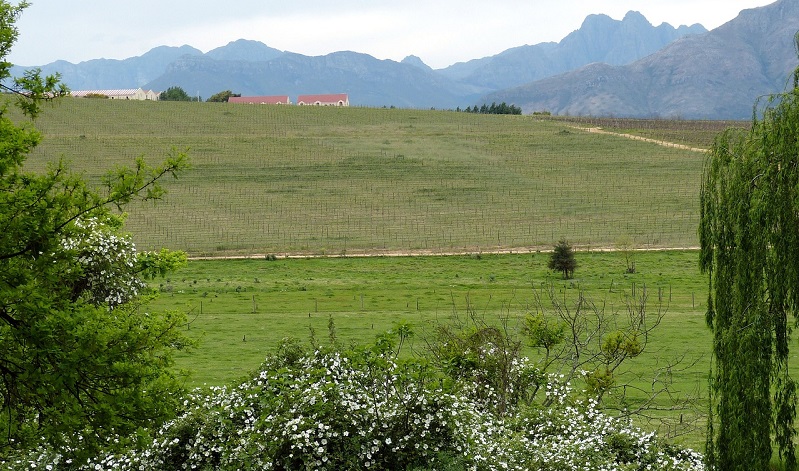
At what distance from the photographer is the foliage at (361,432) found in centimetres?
1437

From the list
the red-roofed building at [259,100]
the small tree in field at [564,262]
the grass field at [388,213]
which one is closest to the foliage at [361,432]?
the grass field at [388,213]

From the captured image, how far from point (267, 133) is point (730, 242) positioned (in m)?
95.8

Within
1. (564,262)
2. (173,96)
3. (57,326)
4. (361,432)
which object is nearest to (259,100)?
(173,96)

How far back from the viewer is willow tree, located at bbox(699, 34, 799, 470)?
14.2m

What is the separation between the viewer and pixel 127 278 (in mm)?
20031

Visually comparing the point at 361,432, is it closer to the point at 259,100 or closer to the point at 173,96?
the point at 173,96

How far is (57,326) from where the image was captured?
1177 cm

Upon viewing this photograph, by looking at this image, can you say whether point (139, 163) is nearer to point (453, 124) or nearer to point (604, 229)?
point (604, 229)

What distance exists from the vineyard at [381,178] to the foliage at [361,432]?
34580 mm

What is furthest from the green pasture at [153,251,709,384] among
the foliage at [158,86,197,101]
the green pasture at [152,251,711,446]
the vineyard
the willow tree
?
the foliage at [158,86,197,101]

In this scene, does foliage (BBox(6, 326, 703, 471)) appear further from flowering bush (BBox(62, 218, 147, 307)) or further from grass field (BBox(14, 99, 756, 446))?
flowering bush (BBox(62, 218, 147, 307))

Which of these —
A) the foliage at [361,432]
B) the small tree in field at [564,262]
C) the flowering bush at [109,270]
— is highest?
the flowering bush at [109,270]

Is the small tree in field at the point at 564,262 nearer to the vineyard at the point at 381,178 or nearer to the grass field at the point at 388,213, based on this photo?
the grass field at the point at 388,213

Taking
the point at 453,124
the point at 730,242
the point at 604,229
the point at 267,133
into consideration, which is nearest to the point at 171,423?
the point at 730,242
